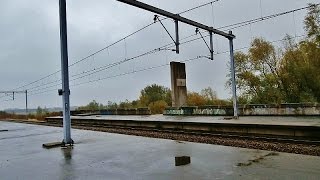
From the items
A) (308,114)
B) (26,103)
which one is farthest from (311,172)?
(26,103)

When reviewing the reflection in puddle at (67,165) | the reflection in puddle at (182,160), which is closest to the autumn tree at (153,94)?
the reflection in puddle at (67,165)

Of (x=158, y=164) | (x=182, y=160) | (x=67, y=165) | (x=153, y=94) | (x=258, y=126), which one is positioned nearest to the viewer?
(x=158, y=164)

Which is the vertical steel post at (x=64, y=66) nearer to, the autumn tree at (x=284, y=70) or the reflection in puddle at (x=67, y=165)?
the reflection in puddle at (x=67, y=165)

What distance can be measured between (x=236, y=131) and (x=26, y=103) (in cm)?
5863

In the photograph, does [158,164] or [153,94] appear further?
[153,94]

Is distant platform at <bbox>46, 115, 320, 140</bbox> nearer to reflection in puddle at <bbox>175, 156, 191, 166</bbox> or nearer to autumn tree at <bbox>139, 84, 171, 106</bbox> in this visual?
reflection in puddle at <bbox>175, 156, 191, 166</bbox>

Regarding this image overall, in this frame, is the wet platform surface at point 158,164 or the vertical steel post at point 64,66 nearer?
the wet platform surface at point 158,164

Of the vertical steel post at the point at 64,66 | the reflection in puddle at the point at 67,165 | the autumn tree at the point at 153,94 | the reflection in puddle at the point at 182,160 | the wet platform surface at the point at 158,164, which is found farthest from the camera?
the autumn tree at the point at 153,94

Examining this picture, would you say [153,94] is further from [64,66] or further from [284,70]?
[64,66]

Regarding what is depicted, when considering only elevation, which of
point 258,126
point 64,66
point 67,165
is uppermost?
point 64,66

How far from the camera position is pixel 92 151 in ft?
32.8

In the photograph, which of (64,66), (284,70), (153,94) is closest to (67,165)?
(64,66)

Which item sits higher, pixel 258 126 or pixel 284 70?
pixel 284 70

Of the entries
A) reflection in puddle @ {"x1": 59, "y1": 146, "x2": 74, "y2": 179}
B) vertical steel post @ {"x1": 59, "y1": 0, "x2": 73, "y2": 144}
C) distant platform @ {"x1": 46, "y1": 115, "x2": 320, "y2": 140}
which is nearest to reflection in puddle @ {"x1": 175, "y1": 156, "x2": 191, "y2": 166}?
reflection in puddle @ {"x1": 59, "y1": 146, "x2": 74, "y2": 179}
